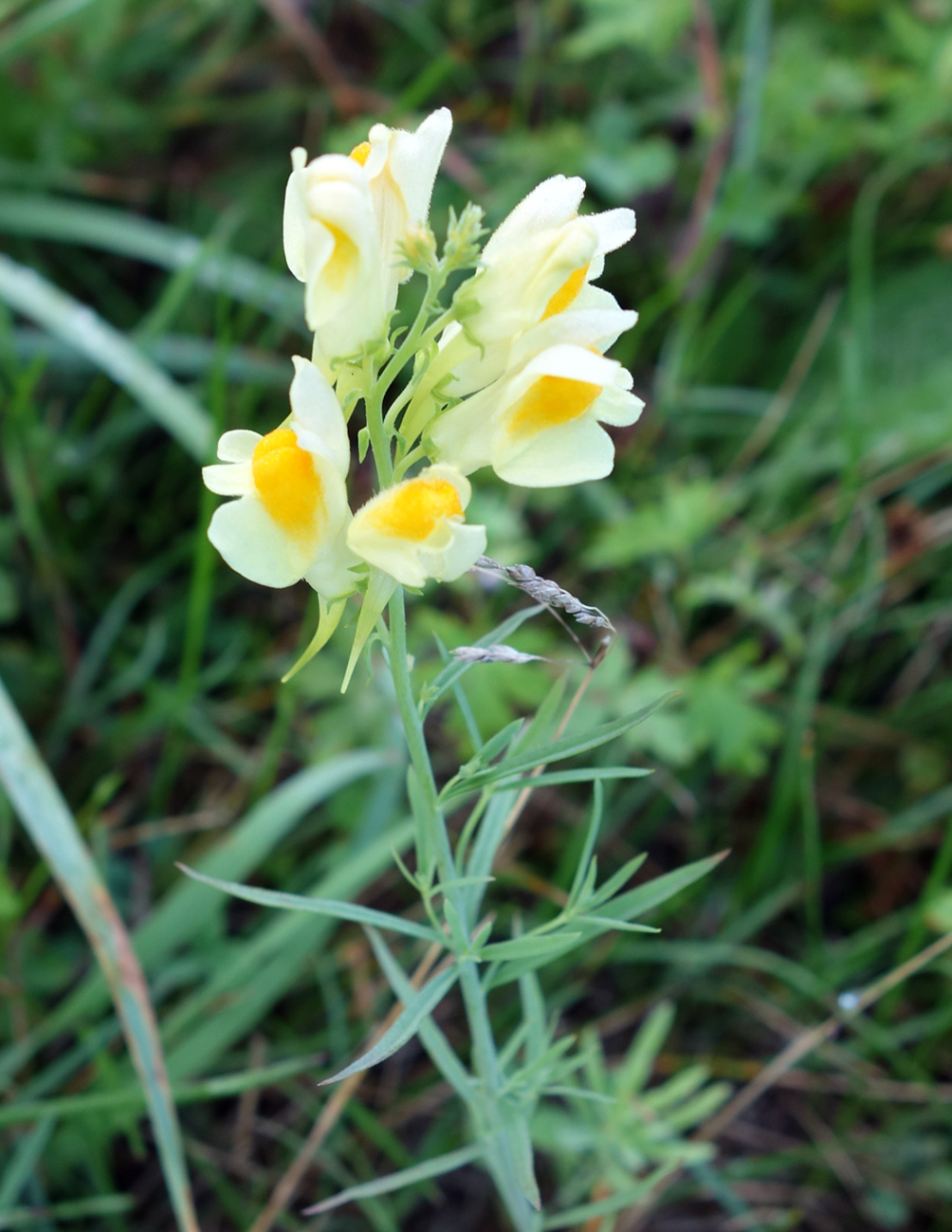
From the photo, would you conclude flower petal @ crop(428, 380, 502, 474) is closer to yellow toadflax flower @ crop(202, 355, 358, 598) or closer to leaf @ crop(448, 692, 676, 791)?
yellow toadflax flower @ crop(202, 355, 358, 598)

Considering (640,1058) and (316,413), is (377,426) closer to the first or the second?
(316,413)

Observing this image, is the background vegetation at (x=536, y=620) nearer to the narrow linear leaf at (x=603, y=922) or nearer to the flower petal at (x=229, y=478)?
the narrow linear leaf at (x=603, y=922)

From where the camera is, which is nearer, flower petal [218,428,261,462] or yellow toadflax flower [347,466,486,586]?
yellow toadflax flower [347,466,486,586]

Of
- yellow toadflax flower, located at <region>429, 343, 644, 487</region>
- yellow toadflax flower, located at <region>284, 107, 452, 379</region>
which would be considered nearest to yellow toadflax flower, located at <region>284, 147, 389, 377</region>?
yellow toadflax flower, located at <region>284, 107, 452, 379</region>

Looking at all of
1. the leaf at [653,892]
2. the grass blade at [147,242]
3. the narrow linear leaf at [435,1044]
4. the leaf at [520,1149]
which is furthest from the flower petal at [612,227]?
the grass blade at [147,242]

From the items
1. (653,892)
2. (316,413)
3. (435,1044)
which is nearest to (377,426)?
(316,413)

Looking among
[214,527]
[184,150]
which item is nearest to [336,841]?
[214,527]

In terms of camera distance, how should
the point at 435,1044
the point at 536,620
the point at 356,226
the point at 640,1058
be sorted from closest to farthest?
the point at 356,226
the point at 435,1044
the point at 640,1058
the point at 536,620
